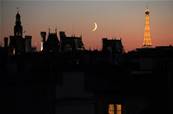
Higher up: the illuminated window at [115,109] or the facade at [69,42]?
the facade at [69,42]

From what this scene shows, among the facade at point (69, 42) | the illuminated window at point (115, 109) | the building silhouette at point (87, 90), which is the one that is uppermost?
the facade at point (69, 42)

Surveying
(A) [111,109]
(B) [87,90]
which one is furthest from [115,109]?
(B) [87,90]

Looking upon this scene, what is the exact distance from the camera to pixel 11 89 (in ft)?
69.5

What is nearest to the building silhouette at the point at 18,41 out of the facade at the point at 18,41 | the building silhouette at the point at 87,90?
the facade at the point at 18,41

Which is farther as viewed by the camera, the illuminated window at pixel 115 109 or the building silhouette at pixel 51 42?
the building silhouette at pixel 51 42

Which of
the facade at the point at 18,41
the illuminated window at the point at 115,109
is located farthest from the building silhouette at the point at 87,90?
the facade at the point at 18,41

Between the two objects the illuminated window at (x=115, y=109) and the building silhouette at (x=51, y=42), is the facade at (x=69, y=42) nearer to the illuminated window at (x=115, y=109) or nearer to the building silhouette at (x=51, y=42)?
the building silhouette at (x=51, y=42)

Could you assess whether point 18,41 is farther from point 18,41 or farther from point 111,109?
point 111,109

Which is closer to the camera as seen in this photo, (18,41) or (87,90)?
(87,90)

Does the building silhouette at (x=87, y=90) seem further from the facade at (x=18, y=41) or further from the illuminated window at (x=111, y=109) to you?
the facade at (x=18, y=41)

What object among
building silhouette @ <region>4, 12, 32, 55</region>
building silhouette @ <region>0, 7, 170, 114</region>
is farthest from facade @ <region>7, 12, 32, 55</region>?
building silhouette @ <region>0, 7, 170, 114</region>

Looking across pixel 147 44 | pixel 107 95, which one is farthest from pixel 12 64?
pixel 147 44

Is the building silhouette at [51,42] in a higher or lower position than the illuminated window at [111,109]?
higher

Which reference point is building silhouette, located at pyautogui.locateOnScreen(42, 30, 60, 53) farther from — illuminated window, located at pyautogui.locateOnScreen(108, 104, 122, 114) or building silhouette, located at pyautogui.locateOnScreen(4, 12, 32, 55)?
illuminated window, located at pyautogui.locateOnScreen(108, 104, 122, 114)
